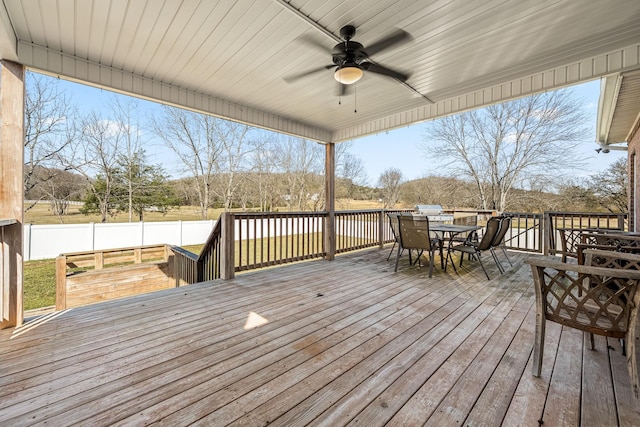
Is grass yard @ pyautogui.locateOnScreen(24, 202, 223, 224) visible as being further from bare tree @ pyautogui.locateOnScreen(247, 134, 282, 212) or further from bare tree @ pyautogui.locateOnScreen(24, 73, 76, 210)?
bare tree @ pyautogui.locateOnScreen(247, 134, 282, 212)

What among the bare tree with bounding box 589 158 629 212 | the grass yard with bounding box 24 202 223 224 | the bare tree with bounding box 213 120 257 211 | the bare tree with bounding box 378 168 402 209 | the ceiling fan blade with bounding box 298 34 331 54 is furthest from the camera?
the bare tree with bounding box 378 168 402 209

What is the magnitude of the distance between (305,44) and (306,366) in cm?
291

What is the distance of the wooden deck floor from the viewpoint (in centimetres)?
140

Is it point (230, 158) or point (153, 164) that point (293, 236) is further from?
point (153, 164)

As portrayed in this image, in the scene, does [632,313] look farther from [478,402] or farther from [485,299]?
[485,299]

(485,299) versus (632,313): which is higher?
(632,313)

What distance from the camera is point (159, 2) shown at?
2.13 meters

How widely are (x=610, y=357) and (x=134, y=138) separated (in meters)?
14.3

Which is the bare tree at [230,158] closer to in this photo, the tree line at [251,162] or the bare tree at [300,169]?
the tree line at [251,162]

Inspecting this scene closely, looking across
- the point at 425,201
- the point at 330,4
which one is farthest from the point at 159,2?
the point at 425,201

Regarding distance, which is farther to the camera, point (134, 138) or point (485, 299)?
point (134, 138)

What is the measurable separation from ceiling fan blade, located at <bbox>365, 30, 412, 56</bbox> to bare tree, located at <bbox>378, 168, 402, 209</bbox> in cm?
1405

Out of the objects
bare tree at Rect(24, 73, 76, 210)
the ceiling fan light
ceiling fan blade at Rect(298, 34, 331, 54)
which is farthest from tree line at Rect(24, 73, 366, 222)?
the ceiling fan light

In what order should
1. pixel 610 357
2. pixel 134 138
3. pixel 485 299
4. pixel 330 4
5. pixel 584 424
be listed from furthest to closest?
pixel 134 138 → pixel 485 299 → pixel 330 4 → pixel 610 357 → pixel 584 424
